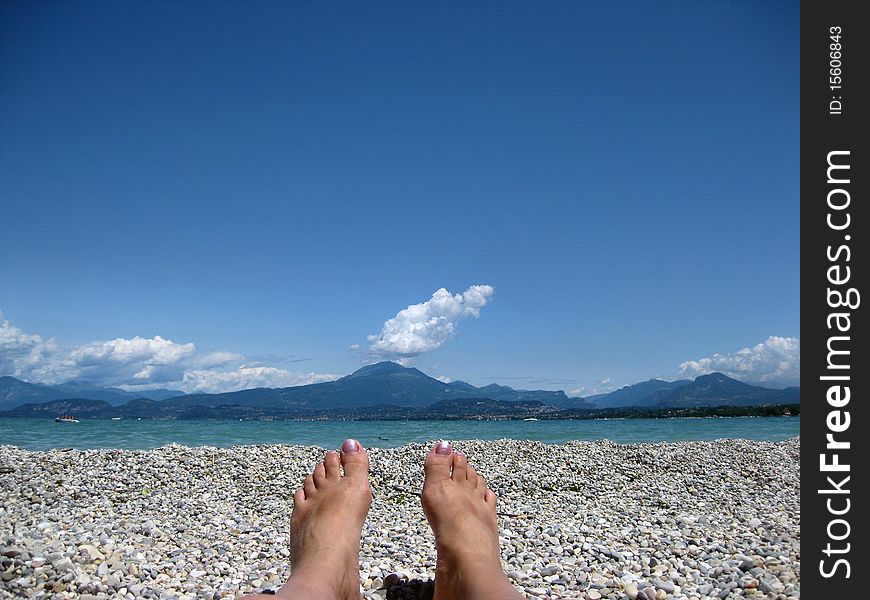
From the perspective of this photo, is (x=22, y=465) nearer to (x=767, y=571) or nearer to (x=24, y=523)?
(x=24, y=523)

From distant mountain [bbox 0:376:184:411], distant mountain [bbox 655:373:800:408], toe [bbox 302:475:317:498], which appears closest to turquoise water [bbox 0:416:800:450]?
toe [bbox 302:475:317:498]

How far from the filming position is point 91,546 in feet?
9.99

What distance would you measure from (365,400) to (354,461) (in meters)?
120

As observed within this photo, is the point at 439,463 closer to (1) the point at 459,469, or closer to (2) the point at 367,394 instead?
(1) the point at 459,469

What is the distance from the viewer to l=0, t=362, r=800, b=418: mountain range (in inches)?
2758

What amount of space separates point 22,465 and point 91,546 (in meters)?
4.75

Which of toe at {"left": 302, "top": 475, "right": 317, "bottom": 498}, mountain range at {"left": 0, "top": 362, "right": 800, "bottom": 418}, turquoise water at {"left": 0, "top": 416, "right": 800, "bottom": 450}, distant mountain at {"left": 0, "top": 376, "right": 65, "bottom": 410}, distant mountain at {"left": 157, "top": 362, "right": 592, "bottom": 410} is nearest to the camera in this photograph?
toe at {"left": 302, "top": 475, "right": 317, "bottom": 498}

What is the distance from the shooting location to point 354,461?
11.1ft

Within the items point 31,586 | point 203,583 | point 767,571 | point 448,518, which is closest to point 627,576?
point 767,571

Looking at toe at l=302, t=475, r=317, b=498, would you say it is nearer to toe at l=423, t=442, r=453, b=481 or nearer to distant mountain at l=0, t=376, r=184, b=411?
toe at l=423, t=442, r=453, b=481

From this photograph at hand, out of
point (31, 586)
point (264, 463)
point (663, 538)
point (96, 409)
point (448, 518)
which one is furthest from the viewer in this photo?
point (96, 409)

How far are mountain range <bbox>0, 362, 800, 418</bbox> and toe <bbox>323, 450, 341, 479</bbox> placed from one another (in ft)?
197
